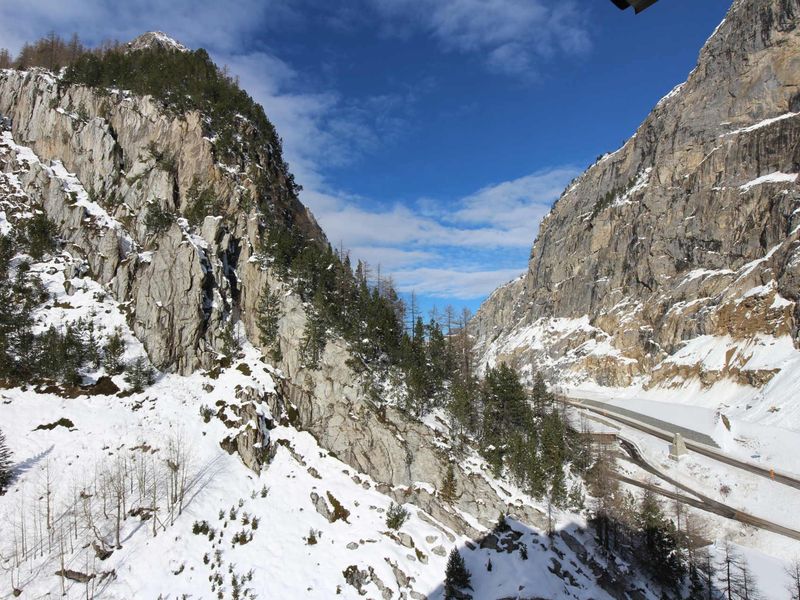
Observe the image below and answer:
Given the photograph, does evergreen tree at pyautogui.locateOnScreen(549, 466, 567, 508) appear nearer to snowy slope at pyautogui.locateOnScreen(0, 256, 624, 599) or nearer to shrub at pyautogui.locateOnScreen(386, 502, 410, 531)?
snowy slope at pyautogui.locateOnScreen(0, 256, 624, 599)

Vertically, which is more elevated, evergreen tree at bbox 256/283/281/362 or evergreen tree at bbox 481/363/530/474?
evergreen tree at bbox 256/283/281/362

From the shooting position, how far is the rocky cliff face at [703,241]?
76.8 m

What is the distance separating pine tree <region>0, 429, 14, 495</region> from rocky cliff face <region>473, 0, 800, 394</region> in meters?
92.2

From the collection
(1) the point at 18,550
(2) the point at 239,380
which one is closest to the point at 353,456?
(2) the point at 239,380

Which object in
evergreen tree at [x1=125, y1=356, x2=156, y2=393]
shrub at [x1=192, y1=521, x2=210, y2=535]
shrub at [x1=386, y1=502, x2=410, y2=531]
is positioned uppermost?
evergreen tree at [x1=125, y1=356, x2=156, y2=393]

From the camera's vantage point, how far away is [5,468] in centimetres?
3145

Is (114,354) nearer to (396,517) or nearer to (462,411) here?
(396,517)

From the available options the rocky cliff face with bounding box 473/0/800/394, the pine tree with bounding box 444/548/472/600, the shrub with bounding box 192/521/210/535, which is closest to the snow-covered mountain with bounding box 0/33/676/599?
the shrub with bounding box 192/521/210/535

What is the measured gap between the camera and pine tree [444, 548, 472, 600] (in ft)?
109

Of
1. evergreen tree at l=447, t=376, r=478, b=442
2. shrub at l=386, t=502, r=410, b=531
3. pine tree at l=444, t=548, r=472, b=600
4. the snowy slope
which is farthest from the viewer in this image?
evergreen tree at l=447, t=376, r=478, b=442

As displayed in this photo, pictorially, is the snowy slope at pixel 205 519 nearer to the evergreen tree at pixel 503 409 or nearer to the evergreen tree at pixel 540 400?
the evergreen tree at pixel 503 409

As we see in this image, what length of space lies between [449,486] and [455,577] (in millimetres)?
9004

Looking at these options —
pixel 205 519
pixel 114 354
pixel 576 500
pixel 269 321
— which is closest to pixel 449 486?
pixel 576 500

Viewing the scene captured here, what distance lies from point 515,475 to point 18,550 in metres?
42.1
